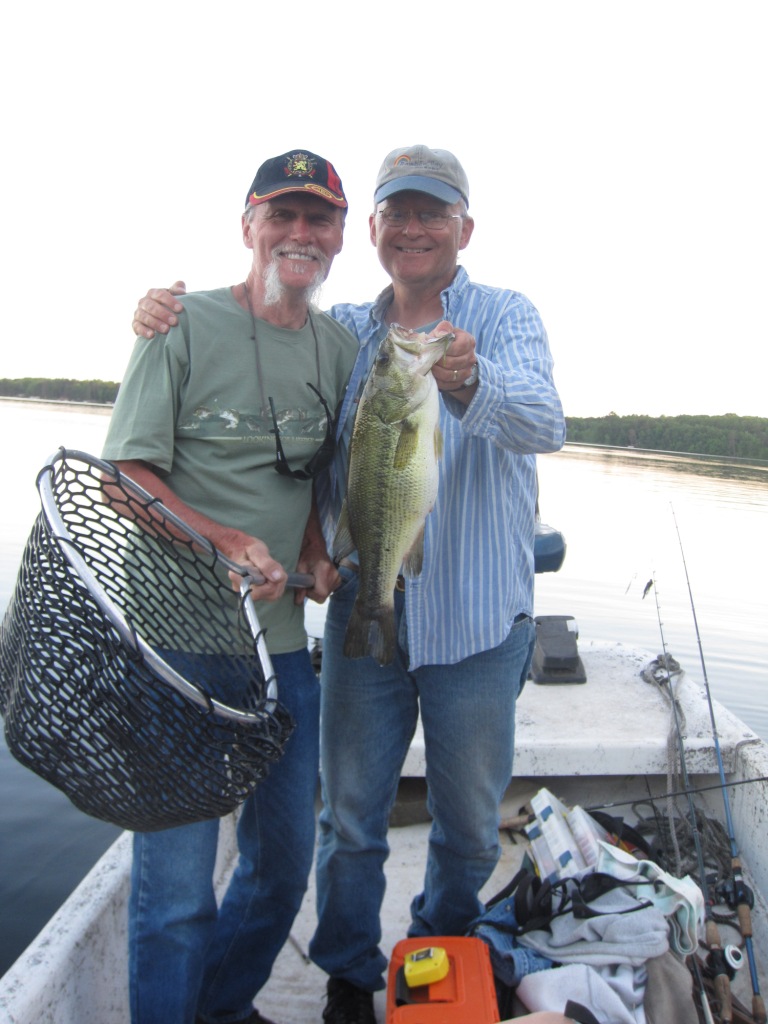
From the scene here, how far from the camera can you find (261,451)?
272cm

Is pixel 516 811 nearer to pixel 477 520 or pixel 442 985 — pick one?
pixel 442 985

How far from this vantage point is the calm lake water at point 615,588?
5.45 metres

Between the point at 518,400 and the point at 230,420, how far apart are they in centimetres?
91

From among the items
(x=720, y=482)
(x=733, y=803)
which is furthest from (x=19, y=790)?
(x=720, y=482)

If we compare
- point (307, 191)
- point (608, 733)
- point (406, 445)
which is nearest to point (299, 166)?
point (307, 191)

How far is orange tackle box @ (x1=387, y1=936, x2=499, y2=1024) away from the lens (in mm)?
2539

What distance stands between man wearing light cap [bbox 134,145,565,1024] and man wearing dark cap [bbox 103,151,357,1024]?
22cm

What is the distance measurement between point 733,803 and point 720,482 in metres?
32.5

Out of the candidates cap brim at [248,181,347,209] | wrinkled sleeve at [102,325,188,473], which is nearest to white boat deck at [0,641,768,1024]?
wrinkled sleeve at [102,325,188,473]

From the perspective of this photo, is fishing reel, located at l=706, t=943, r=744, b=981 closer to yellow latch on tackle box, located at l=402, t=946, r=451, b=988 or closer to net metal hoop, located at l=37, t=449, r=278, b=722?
yellow latch on tackle box, located at l=402, t=946, r=451, b=988

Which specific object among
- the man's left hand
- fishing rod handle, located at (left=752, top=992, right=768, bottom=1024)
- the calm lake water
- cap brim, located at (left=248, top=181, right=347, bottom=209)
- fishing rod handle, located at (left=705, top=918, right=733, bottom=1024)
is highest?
cap brim, located at (left=248, top=181, right=347, bottom=209)

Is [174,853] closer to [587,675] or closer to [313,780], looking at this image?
[313,780]

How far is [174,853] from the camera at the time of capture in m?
2.34

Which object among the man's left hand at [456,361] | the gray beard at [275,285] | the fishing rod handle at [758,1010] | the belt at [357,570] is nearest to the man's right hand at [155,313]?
the gray beard at [275,285]
